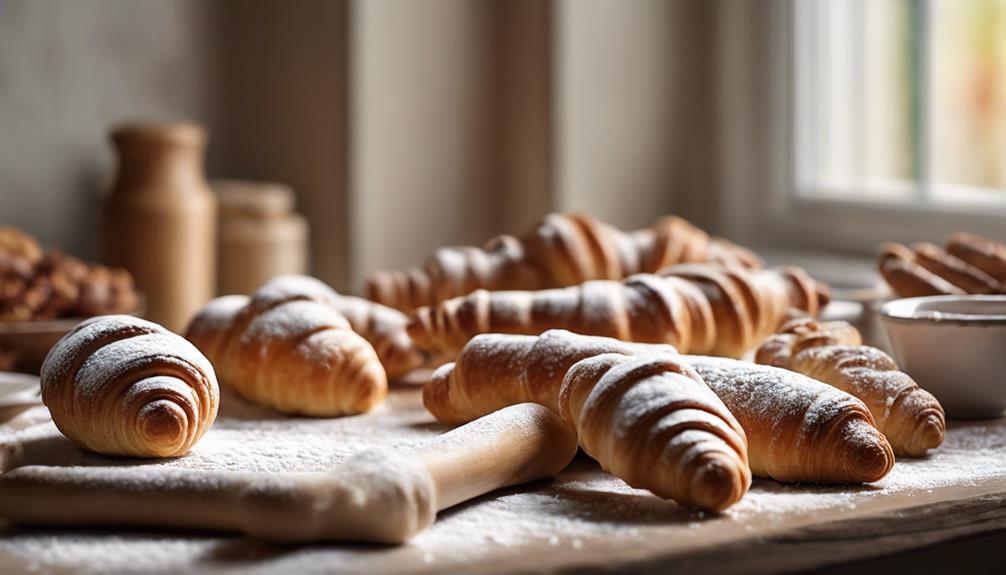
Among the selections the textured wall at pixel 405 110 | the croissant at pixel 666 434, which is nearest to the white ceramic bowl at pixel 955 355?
the croissant at pixel 666 434

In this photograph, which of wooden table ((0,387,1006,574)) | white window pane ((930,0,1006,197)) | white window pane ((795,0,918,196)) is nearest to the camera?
wooden table ((0,387,1006,574))

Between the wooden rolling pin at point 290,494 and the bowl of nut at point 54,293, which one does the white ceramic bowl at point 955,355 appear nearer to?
the wooden rolling pin at point 290,494

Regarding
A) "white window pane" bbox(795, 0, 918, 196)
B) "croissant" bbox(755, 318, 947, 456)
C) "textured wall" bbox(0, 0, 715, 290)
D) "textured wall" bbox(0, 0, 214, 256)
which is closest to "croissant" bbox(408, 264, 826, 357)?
"croissant" bbox(755, 318, 947, 456)

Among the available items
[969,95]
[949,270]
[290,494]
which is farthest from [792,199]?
[290,494]

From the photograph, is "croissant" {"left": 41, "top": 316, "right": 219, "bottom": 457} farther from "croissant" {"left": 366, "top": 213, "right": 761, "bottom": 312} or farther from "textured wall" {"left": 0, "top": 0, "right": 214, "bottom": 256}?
"textured wall" {"left": 0, "top": 0, "right": 214, "bottom": 256}

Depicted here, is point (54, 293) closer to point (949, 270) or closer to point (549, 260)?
point (549, 260)

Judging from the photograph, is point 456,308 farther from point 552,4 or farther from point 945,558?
point 552,4
